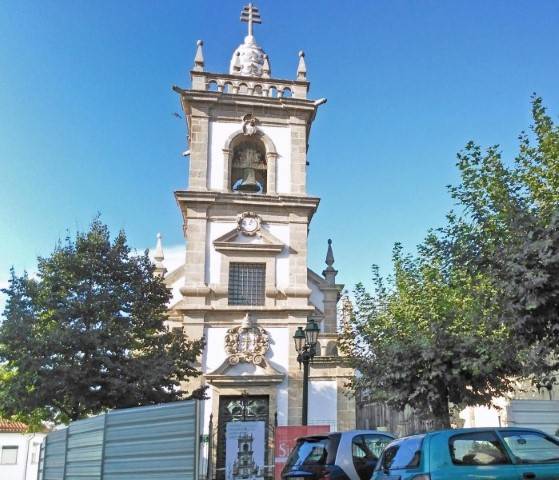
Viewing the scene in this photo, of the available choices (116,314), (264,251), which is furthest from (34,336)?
(264,251)

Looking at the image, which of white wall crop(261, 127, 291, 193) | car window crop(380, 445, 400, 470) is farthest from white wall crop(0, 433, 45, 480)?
car window crop(380, 445, 400, 470)

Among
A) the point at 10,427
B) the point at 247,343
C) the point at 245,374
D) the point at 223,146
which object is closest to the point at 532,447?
the point at 245,374

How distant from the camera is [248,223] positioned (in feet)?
66.2

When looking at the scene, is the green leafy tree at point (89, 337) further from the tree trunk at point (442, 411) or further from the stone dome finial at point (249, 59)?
the stone dome finial at point (249, 59)

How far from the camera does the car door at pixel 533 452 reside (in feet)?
22.0

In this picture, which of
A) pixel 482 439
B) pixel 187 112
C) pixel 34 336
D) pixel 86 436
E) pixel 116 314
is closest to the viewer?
pixel 482 439

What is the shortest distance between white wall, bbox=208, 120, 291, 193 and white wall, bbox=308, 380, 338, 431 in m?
6.69

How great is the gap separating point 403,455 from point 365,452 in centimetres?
255

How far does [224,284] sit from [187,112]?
21.5ft

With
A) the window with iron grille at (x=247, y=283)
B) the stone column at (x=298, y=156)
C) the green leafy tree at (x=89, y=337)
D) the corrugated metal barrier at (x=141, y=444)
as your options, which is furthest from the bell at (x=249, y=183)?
the corrugated metal barrier at (x=141, y=444)

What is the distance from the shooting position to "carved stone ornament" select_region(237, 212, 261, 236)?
790 inches

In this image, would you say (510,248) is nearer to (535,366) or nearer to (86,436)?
(535,366)

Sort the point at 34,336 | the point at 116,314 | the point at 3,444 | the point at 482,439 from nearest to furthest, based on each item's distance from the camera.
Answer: the point at 482,439 < the point at 34,336 < the point at 116,314 < the point at 3,444

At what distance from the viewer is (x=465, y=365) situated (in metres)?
12.4
